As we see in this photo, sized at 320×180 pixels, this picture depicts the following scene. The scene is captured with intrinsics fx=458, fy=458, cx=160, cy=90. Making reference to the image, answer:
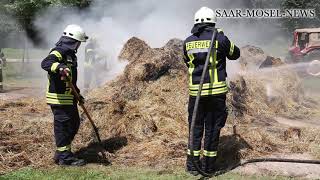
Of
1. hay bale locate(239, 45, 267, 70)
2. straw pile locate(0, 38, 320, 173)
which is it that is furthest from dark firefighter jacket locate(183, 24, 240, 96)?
hay bale locate(239, 45, 267, 70)

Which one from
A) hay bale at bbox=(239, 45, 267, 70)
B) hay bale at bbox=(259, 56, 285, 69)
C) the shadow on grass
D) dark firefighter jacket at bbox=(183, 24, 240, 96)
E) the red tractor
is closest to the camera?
dark firefighter jacket at bbox=(183, 24, 240, 96)

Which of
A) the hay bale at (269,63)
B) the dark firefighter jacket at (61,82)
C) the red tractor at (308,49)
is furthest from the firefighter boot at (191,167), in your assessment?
the red tractor at (308,49)

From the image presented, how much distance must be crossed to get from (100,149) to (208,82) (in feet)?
7.02

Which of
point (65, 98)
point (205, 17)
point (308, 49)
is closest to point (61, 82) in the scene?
point (65, 98)

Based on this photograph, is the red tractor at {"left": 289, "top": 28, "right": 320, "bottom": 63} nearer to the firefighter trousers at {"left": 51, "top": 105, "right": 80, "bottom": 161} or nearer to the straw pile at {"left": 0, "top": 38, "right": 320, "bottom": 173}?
the straw pile at {"left": 0, "top": 38, "right": 320, "bottom": 173}

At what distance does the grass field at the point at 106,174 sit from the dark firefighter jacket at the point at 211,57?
105cm

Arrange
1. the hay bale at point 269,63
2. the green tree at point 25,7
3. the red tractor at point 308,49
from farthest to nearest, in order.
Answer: the red tractor at point 308,49 < the green tree at point 25,7 < the hay bale at point 269,63

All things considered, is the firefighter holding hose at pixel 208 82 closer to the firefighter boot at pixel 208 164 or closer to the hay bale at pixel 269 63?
the firefighter boot at pixel 208 164

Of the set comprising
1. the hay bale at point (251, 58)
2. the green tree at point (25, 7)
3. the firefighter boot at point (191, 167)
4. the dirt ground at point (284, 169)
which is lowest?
the dirt ground at point (284, 169)

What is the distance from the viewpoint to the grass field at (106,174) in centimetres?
566

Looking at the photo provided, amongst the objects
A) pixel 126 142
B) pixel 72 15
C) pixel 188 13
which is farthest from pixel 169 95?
pixel 188 13

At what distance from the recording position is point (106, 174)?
581cm

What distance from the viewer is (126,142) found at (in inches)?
281

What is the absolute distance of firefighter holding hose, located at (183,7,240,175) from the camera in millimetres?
5660
